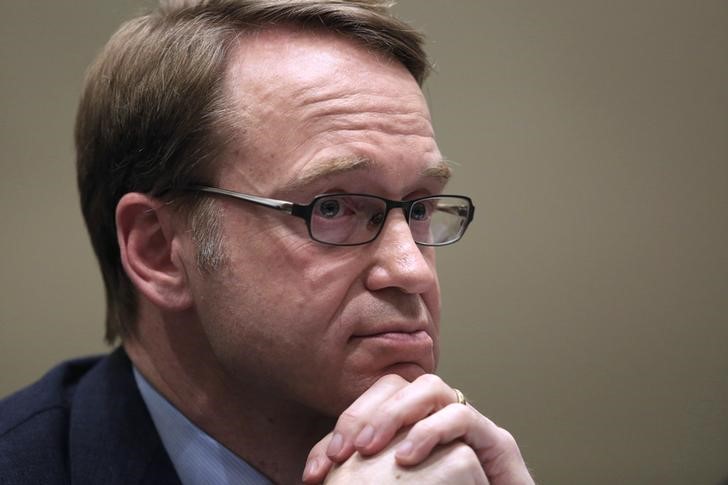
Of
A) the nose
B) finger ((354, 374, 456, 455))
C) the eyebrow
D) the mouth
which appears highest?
the eyebrow

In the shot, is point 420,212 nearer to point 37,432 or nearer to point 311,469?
point 311,469

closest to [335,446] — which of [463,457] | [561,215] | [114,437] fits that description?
[463,457]

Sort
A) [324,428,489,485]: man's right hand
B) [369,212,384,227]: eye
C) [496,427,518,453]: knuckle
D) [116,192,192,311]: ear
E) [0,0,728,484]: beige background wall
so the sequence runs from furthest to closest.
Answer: [0,0,728,484]: beige background wall
[116,192,192,311]: ear
[369,212,384,227]: eye
[496,427,518,453]: knuckle
[324,428,489,485]: man's right hand

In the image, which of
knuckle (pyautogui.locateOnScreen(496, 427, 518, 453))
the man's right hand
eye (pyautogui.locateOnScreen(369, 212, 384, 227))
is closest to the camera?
the man's right hand

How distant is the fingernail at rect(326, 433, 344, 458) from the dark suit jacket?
42 centimetres

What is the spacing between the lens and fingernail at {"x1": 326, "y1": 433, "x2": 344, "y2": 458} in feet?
3.70

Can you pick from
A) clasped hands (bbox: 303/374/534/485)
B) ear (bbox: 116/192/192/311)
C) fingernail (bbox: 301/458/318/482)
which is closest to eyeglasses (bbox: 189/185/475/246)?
ear (bbox: 116/192/192/311)

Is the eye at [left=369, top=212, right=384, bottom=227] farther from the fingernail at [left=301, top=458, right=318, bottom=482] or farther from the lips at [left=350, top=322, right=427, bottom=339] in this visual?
the fingernail at [left=301, top=458, right=318, bottom=482]

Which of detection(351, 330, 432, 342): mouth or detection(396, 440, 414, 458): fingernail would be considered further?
detection(351, 330, 432, 342): mouth

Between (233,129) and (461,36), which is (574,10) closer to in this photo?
(461,36)

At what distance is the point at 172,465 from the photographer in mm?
1412

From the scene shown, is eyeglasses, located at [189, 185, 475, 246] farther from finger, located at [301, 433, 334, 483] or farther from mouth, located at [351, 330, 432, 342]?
finger, located at [301, 433, 334, 483]

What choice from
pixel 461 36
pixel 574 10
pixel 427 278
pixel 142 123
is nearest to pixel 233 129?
pixel 142 123

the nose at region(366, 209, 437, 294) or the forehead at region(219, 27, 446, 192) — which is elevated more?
the forehead at region(219, 27, 446, 192)
